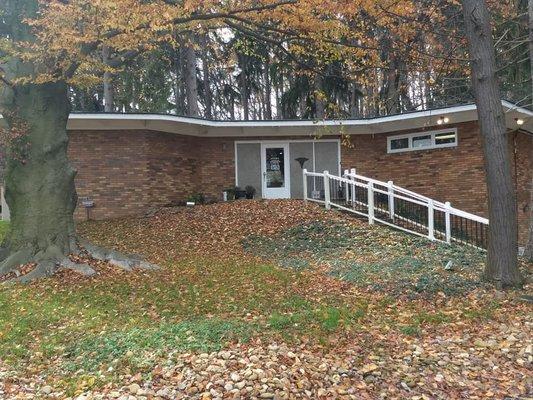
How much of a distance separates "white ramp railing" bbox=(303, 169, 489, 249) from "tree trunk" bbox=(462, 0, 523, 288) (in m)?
2.80

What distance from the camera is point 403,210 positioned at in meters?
12.5

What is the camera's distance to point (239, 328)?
4699 mm

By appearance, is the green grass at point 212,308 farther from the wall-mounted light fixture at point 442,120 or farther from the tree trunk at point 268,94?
the tree trunk at point 268,94

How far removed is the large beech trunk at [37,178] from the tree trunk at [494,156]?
22.0 ft

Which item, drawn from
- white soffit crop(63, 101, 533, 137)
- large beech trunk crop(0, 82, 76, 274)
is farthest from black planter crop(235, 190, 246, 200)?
large beech trunk crop(0, 82, 76, 274)

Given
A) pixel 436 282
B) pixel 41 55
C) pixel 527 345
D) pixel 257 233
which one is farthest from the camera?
pixel 257 233

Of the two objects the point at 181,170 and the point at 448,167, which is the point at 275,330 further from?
the point at 448,167

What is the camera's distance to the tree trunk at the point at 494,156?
6109 mm

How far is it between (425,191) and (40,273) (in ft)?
37.7

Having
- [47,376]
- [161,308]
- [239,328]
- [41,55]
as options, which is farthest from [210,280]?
[41,55]

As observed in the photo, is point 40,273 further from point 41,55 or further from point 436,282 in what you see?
point 436,282

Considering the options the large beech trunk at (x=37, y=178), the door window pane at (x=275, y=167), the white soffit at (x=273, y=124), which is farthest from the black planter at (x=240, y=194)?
the large beech trunk at (x=37, y=178)

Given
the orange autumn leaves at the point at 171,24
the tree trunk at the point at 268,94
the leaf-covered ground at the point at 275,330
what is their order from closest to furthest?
the leaf-covered ground at the point at 275,330
the orange autumn leaves at the point at 171,24
the tree trunk at the point at 268,94

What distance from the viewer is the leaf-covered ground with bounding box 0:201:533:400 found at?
12.1 feet
